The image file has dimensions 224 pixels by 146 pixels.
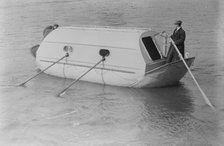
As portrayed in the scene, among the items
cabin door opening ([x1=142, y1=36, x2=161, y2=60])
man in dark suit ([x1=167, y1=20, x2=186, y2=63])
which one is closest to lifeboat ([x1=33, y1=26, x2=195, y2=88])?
cabin door opening ([x1=142, y1=36, x2=161, y2=60])

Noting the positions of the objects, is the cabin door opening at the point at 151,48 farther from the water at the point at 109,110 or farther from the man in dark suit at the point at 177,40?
the water at the point at 109,110

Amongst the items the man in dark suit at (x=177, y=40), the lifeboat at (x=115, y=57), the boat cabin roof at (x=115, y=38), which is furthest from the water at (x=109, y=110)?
the boat cabin roof at (x=115, y=38)

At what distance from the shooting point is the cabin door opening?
15.9m

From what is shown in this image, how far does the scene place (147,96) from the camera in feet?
51.2

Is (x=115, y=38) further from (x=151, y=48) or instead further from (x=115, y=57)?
(x=151, y=48)

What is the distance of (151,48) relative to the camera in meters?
16.0

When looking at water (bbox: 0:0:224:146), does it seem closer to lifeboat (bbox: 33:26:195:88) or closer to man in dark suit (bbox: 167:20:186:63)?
lifeboat (bbox: 33:26:195:88)

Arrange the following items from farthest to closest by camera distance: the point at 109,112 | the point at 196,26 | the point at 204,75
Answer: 1. the point at 196,26
2. the point at 204,75
3. the point at 109,112

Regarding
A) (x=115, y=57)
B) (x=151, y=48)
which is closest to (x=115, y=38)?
(x=115, y=57)

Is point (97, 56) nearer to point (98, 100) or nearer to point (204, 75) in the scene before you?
point (98, 100)

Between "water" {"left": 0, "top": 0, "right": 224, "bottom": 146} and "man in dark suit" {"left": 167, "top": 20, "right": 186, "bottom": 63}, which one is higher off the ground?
"man in dark suit" {"left": 167, "top": 20, "right": 186, "bottom": 63}

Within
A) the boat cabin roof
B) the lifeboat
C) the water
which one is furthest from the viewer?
the boat cabin roof

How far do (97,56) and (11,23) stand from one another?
→ 21.9m

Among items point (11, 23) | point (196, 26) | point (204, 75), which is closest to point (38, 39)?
point (11, 23)
